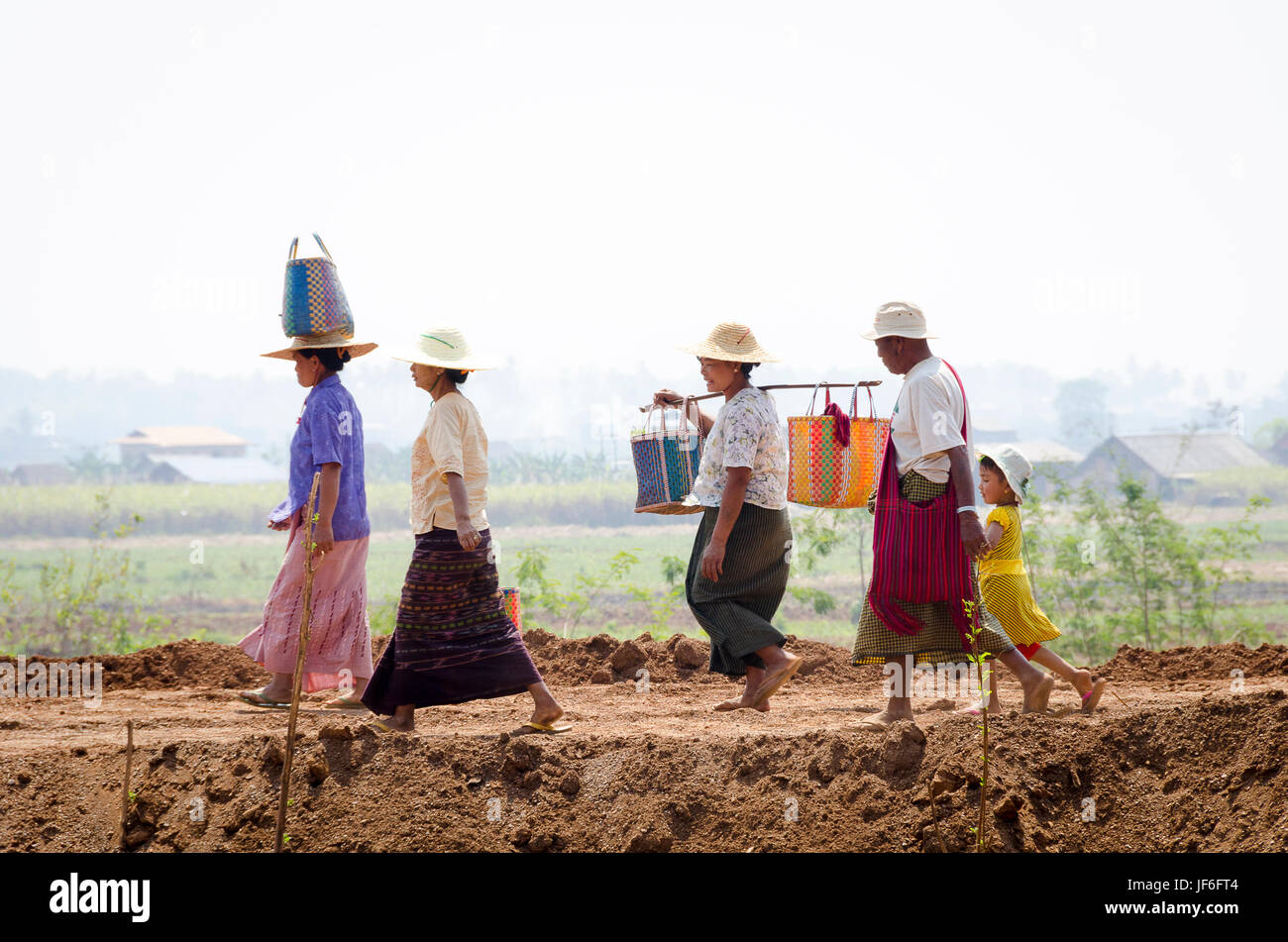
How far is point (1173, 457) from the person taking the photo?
30.5 m

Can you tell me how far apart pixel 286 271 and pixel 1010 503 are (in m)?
3.68

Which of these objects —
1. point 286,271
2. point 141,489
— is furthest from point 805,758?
point 141,489

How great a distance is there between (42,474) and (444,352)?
161ft

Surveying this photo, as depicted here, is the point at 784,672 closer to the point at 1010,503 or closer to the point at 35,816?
the point at 1010,503

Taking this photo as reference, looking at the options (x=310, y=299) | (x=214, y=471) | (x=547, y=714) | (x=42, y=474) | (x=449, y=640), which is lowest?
(x=547, y=714)

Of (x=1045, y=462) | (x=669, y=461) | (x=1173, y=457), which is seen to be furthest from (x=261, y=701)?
(x=1173, y=457)

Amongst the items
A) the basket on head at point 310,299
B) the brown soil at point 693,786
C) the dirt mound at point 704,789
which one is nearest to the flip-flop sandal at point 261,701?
the brown soil at point 693,786

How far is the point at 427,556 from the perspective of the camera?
491 centimetres

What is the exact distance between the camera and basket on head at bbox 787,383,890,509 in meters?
5.70

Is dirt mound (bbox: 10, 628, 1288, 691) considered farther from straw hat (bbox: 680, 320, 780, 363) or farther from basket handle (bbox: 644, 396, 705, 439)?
straw hat (bbox: 680, 320, 780, 363)

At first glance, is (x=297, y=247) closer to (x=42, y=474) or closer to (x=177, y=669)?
(x=177, y=669)

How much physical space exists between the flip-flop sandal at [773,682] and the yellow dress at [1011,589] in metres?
0.94
